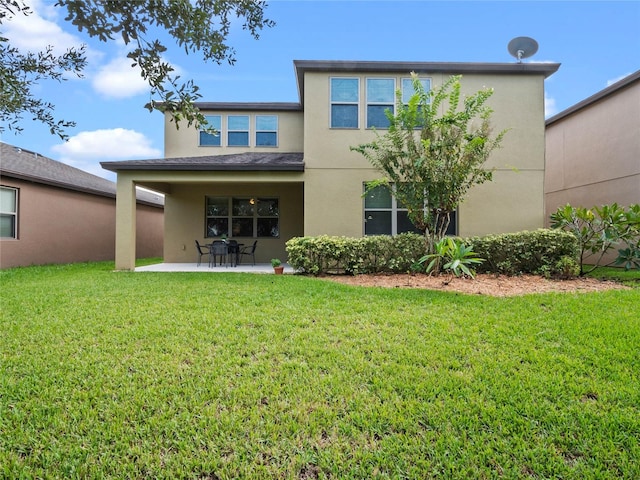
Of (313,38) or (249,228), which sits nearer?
(313,38)

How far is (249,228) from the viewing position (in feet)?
42.8

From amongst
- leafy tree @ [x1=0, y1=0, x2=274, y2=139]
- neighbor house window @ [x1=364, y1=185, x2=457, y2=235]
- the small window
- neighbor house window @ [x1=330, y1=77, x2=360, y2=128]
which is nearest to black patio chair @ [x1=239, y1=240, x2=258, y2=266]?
the small window

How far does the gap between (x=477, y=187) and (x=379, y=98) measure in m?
3.92

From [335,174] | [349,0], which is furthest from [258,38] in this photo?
[335,174]

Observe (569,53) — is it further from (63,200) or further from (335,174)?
(63,200)

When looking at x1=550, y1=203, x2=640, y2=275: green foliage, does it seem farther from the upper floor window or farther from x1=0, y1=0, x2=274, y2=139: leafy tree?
x1=0, y1=0, x2=274, y2=139: leafy tree

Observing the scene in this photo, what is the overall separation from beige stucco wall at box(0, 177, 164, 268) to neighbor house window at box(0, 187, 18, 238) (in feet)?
0.40

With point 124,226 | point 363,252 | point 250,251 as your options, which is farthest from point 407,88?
point 124,226

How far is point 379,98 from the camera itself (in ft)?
33.4

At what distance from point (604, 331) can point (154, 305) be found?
6.21 m

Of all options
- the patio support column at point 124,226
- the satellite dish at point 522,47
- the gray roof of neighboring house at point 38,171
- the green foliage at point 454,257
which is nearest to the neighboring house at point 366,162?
the patio support column at point 124,226

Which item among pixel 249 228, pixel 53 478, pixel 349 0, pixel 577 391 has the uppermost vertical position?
pixel 349 0

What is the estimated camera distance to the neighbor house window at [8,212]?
1080cm

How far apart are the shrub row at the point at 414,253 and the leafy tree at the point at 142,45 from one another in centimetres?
658
